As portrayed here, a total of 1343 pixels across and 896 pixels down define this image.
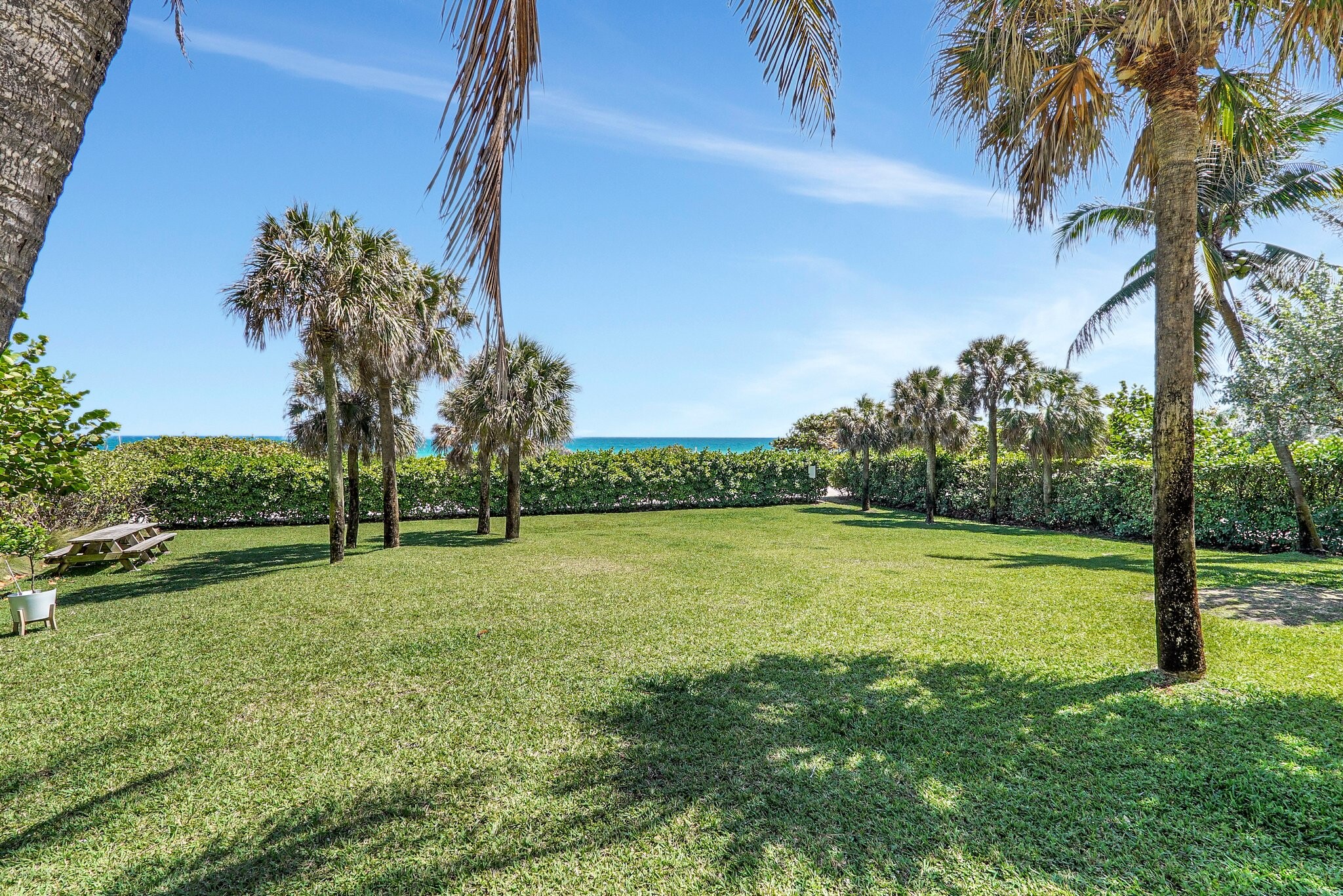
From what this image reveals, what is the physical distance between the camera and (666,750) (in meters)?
3.81

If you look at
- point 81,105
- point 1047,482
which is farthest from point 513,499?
point 1047,482

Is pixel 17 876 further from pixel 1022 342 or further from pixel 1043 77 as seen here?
pixel 1022 342

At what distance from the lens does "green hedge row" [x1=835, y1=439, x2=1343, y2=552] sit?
11.9 m

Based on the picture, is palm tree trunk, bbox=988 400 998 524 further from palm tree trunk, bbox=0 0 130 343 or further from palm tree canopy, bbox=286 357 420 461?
palm tree trunk, bbox=0 0 130 343

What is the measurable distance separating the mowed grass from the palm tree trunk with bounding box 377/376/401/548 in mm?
5384

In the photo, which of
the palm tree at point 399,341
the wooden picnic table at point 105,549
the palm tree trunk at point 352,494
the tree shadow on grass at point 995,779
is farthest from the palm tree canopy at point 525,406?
the tree shadow on grass at point 995,779

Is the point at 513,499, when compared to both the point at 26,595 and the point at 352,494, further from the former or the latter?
the point at 26,595

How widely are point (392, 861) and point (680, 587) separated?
6450 millimetres

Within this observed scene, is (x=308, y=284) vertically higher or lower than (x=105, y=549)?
higher

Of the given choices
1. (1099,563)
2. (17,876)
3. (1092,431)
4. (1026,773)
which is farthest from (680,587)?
(1092,431)

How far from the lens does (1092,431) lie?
1803 centimetres

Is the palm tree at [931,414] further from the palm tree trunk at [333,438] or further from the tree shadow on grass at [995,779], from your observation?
the palm tree trunk at [333,438]

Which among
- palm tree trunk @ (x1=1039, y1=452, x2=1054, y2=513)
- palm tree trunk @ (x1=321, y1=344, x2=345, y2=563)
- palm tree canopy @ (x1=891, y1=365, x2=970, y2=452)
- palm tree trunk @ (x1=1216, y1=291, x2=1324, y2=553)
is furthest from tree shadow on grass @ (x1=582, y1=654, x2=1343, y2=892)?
palm tree canopy @ (x1=891, y1=365, x2=970, y2=452)

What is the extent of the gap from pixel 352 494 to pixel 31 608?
611 cm
